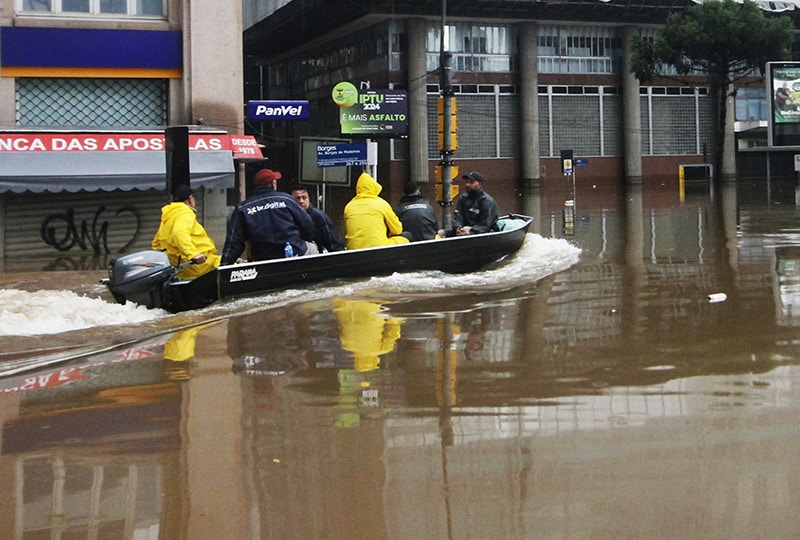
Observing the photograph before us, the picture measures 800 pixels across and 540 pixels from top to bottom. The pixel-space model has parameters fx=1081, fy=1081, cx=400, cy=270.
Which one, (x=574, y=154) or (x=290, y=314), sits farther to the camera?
(x=574, y=154)

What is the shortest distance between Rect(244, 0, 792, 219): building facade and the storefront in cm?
3511

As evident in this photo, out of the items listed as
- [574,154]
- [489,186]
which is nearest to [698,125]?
[574,154]

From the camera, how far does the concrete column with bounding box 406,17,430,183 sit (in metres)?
57.6

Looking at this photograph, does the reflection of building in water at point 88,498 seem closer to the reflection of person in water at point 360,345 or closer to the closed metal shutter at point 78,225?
the reflection of person in water at point 360,345

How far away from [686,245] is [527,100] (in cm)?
4175

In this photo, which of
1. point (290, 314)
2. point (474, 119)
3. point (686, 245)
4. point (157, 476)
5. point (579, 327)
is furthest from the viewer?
point (474, 119)

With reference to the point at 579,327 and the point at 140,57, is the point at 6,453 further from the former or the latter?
the point at 140,57

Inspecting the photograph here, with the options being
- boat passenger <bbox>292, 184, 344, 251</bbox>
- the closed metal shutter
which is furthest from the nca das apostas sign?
boat passenger <bbox>292, 184, 344, 251</bbox>

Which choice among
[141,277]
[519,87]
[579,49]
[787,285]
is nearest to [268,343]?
[141,277]

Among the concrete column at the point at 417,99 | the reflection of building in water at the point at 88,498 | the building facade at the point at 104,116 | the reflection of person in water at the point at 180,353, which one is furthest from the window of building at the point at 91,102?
the concrete column at the point at 417,99

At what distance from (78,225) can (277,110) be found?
5.53m

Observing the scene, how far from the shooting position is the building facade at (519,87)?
5816 centimetres

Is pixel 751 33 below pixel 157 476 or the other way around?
the other way around

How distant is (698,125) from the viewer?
65750mm
